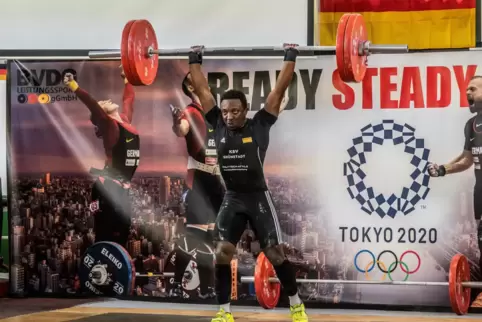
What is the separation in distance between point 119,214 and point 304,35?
1925mm

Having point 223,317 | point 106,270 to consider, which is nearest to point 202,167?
point 106,270

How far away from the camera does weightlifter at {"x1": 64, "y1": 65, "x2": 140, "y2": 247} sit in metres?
6.45

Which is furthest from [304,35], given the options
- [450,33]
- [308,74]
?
[450,33]

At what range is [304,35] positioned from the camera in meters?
6.55

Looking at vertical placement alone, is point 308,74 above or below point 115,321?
above

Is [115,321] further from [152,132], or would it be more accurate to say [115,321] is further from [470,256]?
[470,256]

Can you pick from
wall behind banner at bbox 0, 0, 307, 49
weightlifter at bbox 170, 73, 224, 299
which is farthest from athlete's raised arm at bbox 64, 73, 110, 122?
weightlifter at bbox 170, 73, 224, 299

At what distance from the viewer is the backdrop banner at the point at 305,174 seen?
596cm

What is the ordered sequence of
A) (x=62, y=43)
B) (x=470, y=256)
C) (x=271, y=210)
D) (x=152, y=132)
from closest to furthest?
(x=271, y=210)
(x=470, y=256)
(x=152, y=132)
(x=62, y=43)

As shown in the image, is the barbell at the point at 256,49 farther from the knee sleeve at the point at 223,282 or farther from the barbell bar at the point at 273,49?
the knee sleeve at the point at 223,282

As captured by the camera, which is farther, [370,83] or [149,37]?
[370,83]

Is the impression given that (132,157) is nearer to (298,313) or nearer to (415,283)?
(298,313)

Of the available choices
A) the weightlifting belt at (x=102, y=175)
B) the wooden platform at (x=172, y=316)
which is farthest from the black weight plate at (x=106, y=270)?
the weightlifting belt at (x=102, y=175)

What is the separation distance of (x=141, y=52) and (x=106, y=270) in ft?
5.97
